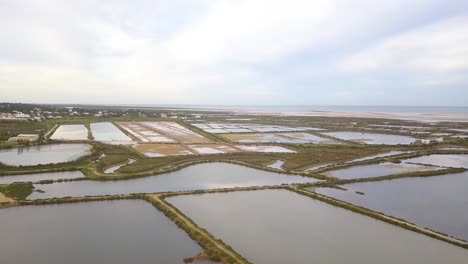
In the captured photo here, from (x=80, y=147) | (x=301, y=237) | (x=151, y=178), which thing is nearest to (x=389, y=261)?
(x=301, y=237)

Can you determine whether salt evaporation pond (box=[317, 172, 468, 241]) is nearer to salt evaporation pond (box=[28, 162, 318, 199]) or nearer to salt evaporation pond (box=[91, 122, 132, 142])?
salt evaporation pond (box=[28, 162, 318, 199])

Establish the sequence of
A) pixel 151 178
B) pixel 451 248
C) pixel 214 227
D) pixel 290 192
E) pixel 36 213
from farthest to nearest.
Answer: pixel 151 178 → pixel 290 192 → pixel 36 213 → pixel 214 227 → pixel 451 248

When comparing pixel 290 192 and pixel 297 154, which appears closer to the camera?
Result: pixel 290 192

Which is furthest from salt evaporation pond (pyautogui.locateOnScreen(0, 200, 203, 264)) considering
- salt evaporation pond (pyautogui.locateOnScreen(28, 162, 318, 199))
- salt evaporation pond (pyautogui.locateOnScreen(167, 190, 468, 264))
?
salt evaporation pond (pyautogui.locateOnScreen(28, 162, 318, 199))

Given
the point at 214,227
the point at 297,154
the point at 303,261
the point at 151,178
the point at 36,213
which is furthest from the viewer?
the point at 297,154

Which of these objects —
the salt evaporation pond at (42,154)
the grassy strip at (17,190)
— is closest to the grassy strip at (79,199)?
the grassy strip at (17,190)

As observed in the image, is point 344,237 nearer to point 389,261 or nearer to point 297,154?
point 389,261
